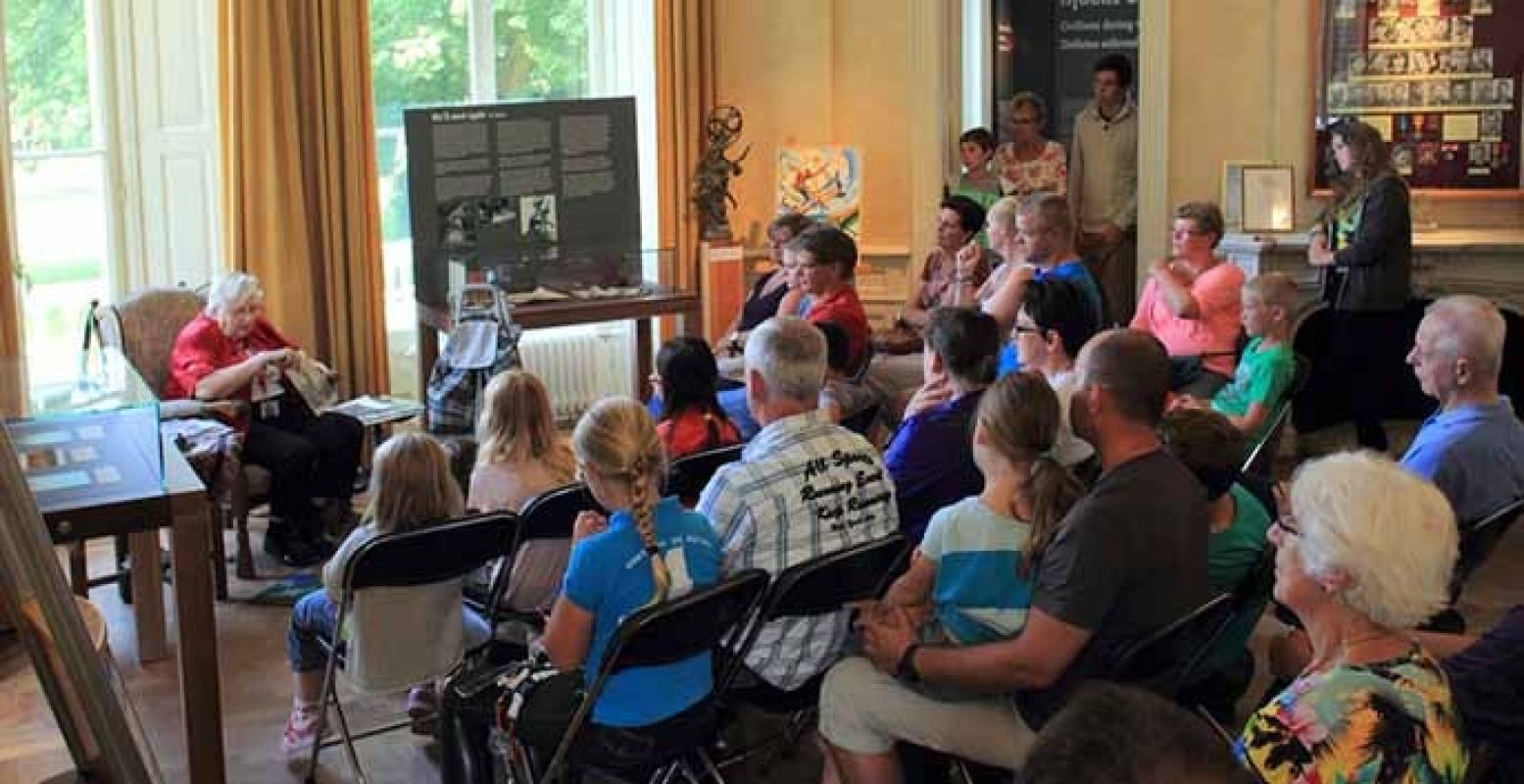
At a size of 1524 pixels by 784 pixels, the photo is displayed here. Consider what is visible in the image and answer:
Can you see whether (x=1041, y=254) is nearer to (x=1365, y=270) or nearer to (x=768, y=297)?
(x=768, y=297)

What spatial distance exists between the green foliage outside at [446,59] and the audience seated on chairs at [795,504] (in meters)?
4.14

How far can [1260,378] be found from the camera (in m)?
5.12

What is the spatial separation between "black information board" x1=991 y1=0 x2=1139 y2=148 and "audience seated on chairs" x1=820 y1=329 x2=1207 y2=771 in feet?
22.6

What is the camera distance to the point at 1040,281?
4.60 m

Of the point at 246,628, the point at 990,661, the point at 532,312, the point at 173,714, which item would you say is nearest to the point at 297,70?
the point at 532,312

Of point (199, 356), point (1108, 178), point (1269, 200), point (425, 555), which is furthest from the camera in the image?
point (1108, 178)

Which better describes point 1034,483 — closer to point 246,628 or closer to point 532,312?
point 246,628

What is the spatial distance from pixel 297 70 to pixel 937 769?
476cm

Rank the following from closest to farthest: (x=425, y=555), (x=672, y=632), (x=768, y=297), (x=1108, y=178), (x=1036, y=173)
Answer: (x=672, y=632) < (x=425, y=555) < (x=768, y=297) < (x=1108, y=178) < (x=1036, y=173)

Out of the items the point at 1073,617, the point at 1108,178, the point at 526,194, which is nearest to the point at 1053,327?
the point at 1073,617

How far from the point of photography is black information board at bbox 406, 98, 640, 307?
736 centimetres

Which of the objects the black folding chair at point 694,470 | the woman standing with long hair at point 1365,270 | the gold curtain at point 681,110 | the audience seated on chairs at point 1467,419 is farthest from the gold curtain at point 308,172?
the audience seated on chairs at point 1467,419

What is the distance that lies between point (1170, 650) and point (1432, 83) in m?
5.24

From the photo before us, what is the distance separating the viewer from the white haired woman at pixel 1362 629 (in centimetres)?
228
